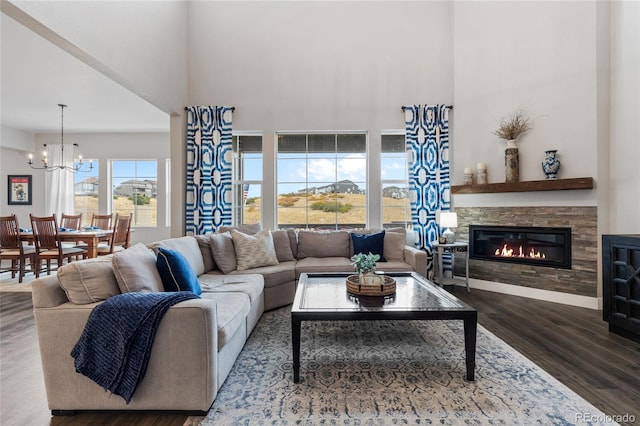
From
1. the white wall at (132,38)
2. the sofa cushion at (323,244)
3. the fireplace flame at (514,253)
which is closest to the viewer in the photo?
the white wall at (132,38)

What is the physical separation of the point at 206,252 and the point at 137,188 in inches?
182

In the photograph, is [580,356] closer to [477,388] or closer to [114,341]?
[477,388]

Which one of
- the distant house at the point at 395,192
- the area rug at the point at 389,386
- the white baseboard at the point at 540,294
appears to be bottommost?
the area rug at the point at 389,386

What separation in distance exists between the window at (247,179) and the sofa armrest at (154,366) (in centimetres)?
343

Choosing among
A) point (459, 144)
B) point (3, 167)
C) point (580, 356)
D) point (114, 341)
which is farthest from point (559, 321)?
point (3, 167)

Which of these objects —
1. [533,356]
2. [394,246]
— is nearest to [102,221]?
[394,246]

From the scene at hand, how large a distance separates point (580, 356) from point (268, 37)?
5.28m

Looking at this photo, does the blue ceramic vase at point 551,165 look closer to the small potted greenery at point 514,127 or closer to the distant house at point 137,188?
the small potted greenery at point 514,127

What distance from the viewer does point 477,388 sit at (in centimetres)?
192

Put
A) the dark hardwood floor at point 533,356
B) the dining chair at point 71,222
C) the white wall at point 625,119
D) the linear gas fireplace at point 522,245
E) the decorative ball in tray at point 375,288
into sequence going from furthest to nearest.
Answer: the dining chair at point 71,222 → the linear gas fireplace at point 522,245 → the white wall at point 625,119 → the decorative ball in tray at point 375,288 → the dark hardwood floor at point 533,356

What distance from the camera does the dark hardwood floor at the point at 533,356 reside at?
1709 millimetres

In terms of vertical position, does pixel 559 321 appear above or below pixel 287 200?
below

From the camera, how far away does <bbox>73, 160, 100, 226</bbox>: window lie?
23.2 ft

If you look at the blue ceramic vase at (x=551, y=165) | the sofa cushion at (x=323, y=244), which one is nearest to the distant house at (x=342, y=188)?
the sofa cushion at (x=323, y=244)
